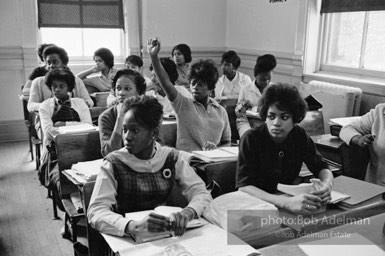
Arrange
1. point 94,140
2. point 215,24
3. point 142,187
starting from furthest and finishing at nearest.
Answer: point 215,24, point 94,140, point 142,187

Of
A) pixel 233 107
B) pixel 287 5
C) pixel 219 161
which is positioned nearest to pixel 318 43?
pixel 287 5

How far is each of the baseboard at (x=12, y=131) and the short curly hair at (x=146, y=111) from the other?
407 cm

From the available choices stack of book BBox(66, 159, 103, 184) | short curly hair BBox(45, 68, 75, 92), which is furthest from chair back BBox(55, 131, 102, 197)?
short curly hair BBox(45, 68, 75, 92)

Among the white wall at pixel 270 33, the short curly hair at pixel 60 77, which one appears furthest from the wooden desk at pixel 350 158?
the white wall at pixel 270 33

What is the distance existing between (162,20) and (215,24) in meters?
0.86

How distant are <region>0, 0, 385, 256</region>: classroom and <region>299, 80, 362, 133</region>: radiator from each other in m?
0.01

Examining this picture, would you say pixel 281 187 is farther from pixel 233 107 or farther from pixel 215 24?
pixel 215 24

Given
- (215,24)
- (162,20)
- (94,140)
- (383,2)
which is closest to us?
(94,140)

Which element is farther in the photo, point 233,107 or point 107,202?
point 233,107

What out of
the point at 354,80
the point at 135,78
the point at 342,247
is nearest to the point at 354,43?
the point at 354,80

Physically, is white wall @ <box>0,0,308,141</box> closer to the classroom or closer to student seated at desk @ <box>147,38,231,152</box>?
the classroom

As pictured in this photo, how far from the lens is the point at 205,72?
2.54 meters

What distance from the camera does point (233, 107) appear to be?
12.2ft

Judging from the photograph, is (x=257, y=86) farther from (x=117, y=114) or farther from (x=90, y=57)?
(x=90, y=57)
